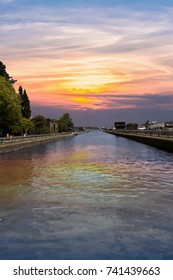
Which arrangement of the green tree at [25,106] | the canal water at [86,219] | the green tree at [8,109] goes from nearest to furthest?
the canal water at [86,219] < the green tree at [8,109] < the green tree at [25,106]

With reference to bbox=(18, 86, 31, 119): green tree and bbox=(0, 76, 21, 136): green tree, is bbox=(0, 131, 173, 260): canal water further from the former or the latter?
bbox=(18, 86, 31, 119): green tree

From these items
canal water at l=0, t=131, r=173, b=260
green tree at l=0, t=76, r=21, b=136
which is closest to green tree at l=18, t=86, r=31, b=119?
green tree at l=0, t=76, r=21, b=136

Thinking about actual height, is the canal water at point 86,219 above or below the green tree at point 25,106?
below

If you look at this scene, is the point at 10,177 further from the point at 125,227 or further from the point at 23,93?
the point at 23,93

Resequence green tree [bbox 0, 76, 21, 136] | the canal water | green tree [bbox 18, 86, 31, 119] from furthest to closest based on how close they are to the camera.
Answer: green tree [bbox 18, 86, 31, 119] → green tree [bbox 0, 76, 21, 136] → the canal water

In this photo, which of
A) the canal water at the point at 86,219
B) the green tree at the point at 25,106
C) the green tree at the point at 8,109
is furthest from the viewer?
the green tree at the point at 25,106

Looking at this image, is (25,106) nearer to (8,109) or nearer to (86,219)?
(8,109)

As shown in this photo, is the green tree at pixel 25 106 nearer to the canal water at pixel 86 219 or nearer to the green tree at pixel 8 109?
the green tree at pixel 8 109

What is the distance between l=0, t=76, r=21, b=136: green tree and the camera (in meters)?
61.9

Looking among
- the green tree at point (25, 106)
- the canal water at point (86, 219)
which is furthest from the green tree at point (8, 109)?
the green tree at point (25, 106)

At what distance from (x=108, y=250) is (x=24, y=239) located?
7.36 feet

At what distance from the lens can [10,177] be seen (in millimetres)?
22344

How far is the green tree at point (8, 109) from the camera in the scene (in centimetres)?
6188

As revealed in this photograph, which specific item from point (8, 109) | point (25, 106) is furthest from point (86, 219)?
point (25, 106)
